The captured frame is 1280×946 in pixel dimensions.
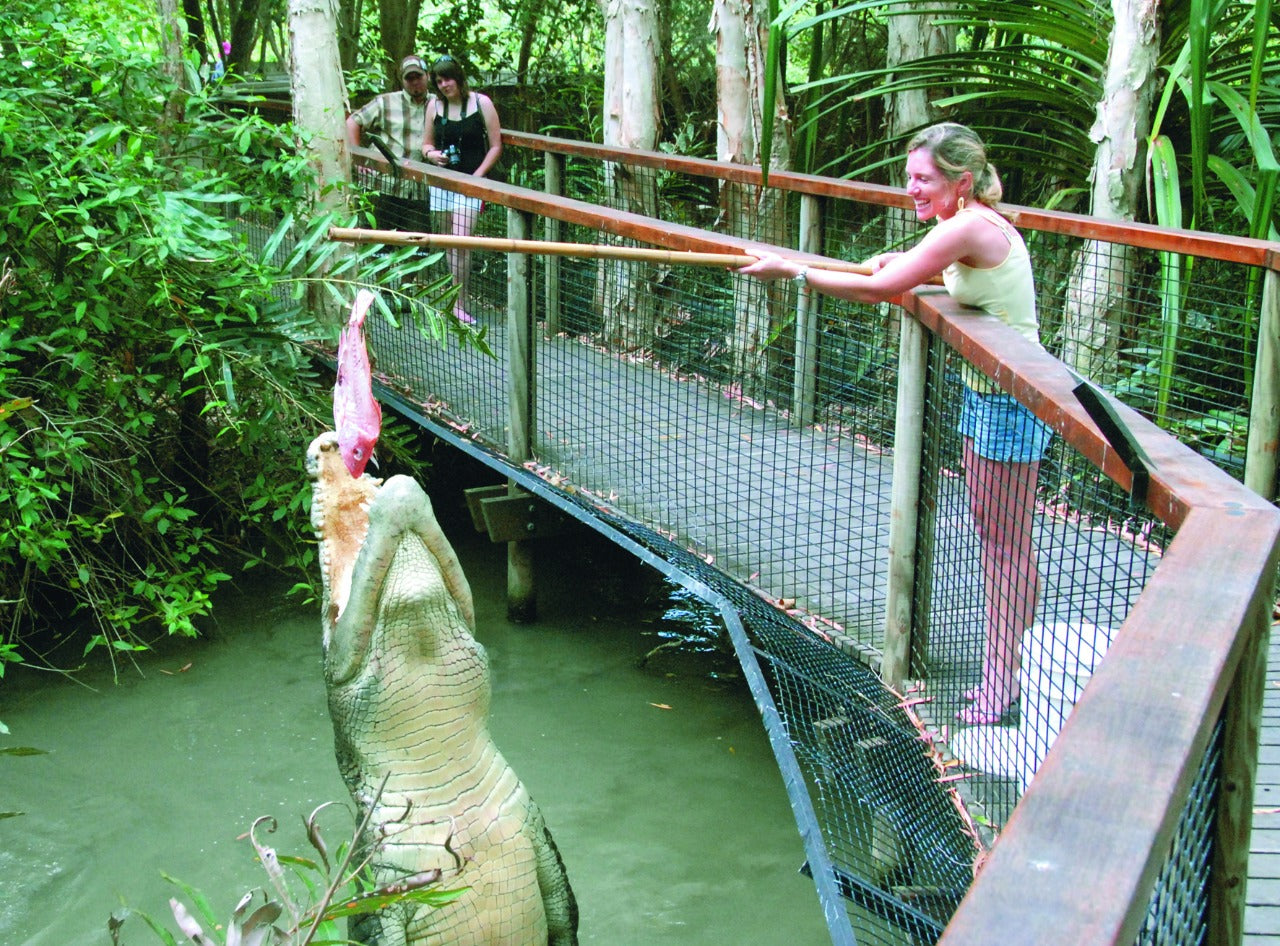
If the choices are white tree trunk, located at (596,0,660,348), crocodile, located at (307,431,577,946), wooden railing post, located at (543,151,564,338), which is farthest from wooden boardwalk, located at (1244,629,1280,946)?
white tree trunk, located at (596,0,660,348)

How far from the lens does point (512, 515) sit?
577cm

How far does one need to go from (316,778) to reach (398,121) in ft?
13.9

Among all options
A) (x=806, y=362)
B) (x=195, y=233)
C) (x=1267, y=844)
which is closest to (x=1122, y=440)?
(x=1267, y=844)

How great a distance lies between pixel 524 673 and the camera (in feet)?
18.3

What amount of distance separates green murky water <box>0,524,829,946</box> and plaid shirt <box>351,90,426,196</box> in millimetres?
2896

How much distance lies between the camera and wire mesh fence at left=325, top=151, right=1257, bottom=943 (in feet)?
9.59

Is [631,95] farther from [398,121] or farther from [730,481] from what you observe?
[730,481]

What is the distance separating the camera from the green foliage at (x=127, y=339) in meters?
4.88

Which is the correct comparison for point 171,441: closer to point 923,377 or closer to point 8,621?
point 8,621

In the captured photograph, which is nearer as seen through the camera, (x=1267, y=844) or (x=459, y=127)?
(x=1267, y=844)

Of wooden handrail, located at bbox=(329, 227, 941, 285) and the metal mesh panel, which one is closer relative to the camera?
the metal mesh panel

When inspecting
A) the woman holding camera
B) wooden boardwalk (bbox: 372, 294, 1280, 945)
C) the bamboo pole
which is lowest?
wooden boardwalk (bbox: 372, 294, 1280, 945)

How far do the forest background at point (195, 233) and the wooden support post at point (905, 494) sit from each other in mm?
1418

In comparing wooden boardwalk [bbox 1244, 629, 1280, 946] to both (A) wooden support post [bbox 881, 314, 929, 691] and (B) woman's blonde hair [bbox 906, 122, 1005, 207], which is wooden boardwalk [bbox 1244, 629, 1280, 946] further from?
(B) woman's blonde hair [bbox 906, 122, 1005, 207]
